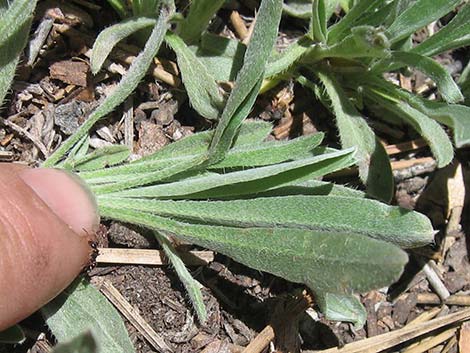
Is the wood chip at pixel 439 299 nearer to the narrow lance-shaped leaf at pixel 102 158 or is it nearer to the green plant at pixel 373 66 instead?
the green plant at pixel 373 66

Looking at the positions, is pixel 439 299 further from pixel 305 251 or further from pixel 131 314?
pixel 131 314

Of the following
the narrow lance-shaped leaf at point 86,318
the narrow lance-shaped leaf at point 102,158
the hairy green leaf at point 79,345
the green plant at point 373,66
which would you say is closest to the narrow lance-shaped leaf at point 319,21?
the green plant at point 373,66

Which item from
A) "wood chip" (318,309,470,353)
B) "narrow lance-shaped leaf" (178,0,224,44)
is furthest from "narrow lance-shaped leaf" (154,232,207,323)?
"narrow lance-shaped leaf" (178,0,224,44)

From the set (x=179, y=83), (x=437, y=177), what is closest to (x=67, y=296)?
(x=179, y=83)

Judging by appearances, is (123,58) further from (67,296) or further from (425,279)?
(425,279)

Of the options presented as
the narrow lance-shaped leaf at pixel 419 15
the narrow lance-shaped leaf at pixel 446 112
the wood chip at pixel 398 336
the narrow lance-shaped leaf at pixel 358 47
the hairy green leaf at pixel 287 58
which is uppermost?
the narrow lance-shaped leaf at pixel 419 15

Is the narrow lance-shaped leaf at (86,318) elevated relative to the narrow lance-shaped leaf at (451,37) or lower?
lower
